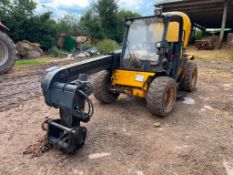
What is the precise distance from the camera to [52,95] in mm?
2680

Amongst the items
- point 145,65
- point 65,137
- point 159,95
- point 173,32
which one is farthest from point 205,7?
point 65,137

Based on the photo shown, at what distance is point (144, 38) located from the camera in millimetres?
4031

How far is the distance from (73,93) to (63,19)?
1417 cm

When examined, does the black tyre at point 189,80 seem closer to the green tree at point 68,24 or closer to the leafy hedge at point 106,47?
the leafy hedge at point 106,47

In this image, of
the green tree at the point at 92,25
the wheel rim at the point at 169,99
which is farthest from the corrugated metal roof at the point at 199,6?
the wheel rim at the point at 169,99

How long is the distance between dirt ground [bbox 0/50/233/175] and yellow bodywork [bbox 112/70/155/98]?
0.42 m

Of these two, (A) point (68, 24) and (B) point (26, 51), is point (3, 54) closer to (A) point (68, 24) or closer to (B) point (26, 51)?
(B) point (26, 51)

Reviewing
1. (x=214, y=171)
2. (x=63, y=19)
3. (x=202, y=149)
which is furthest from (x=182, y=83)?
(x=63, y=19)

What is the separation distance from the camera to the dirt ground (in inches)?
99.3

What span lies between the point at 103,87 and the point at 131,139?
1.35 meters

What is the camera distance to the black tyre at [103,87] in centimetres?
416

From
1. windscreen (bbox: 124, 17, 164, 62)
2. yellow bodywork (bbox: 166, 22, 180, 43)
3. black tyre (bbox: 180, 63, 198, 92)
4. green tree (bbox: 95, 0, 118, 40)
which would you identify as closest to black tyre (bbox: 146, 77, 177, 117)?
windscreen (bbox: 124, 17, 164, 62)

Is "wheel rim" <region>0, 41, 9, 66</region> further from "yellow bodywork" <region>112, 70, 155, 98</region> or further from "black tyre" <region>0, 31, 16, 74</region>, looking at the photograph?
"yellow bodywork" <region>112, 70, 155, 98</region>

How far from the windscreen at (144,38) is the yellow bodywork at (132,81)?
29cm
